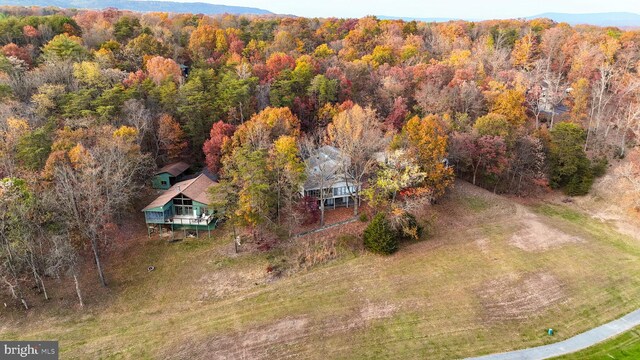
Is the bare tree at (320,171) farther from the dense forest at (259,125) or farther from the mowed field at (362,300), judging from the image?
A: the mowed field at (362,300)

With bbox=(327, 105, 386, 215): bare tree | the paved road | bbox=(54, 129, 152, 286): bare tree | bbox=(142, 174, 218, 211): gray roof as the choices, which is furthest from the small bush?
bbox=(54, 129, 152, 286): bare tree

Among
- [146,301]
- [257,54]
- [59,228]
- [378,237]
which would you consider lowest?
[146,301]

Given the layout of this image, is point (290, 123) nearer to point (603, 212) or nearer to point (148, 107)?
point (148, 107)

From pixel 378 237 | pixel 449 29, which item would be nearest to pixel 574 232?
pixel 378 237

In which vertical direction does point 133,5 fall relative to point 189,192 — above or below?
above

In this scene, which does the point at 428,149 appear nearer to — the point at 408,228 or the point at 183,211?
the point at 408,228

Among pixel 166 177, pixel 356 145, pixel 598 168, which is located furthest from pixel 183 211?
pixel 598 168
